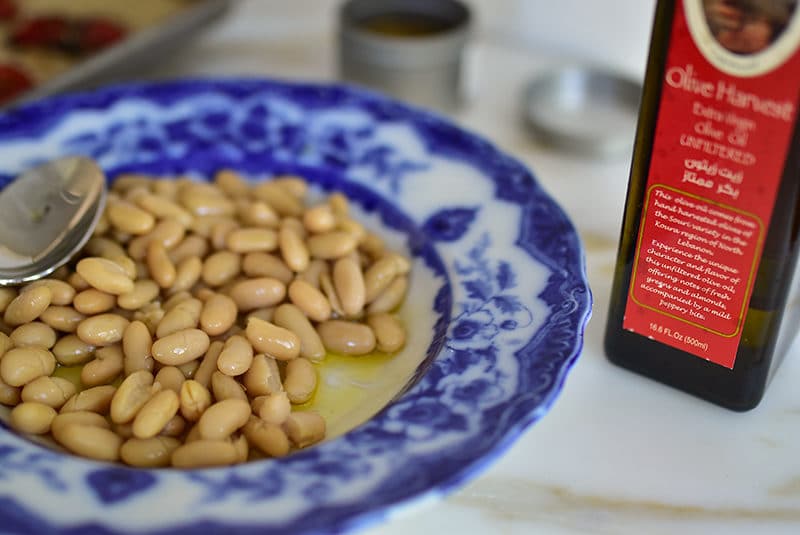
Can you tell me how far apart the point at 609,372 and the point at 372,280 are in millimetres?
163

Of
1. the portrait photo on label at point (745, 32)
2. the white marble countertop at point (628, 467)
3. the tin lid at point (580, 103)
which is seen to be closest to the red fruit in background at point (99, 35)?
the tin lid at point (580, 103)

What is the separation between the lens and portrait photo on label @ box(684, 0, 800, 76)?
43cm

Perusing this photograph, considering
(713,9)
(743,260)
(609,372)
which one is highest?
(713,9)

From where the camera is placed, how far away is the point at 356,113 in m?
0.75

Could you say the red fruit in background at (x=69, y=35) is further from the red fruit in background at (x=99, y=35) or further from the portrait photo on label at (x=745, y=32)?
the portrait photo on label at (x=745, y=32)

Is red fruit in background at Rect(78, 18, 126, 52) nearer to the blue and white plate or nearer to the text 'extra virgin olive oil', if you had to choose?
the blue and white plate

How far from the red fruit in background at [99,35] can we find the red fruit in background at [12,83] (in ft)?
0.25

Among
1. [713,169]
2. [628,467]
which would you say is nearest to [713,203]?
[713,169]

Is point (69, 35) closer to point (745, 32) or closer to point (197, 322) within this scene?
point (197, 322)

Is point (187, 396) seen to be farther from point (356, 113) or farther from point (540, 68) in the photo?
point (540, 68)

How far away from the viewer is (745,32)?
1.44 ft

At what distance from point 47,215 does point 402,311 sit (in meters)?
0.25

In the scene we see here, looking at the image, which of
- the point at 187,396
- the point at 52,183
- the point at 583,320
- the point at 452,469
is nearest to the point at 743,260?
the point at 583,320

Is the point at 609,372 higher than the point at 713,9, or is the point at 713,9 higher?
the point at 713,9
